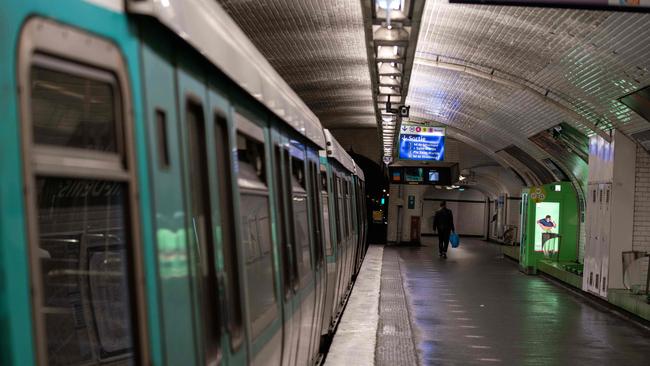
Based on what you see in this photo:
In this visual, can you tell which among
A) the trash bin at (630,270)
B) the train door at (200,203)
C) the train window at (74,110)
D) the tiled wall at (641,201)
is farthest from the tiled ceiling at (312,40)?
the train door at (200,203)

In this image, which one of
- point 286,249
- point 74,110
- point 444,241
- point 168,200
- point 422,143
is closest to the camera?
point 168,200

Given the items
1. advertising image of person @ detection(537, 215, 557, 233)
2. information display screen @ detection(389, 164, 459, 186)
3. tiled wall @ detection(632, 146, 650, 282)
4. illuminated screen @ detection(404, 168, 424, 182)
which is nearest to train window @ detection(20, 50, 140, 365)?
tiled wall @ detection(632, 146, 650, 282)

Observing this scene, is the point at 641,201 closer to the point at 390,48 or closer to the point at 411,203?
the point at 390,48

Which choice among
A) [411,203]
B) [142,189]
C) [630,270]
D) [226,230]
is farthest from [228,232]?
[411,203]

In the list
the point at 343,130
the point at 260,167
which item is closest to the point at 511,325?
the point at 260,167

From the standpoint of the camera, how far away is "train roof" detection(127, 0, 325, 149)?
2158 millimetres

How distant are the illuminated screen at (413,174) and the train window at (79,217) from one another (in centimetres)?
2352

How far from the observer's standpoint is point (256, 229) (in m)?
3.74

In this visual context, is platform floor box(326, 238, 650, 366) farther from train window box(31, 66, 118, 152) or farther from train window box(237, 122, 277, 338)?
train window box(31, 66, 118, 152)

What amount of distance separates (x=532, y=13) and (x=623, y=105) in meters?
3.30

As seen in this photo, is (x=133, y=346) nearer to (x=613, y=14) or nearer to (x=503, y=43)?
(x=613, y=14)

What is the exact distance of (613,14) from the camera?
9.01 meters

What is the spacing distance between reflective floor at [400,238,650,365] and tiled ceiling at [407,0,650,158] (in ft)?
10.8

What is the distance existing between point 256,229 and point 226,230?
0.74m
